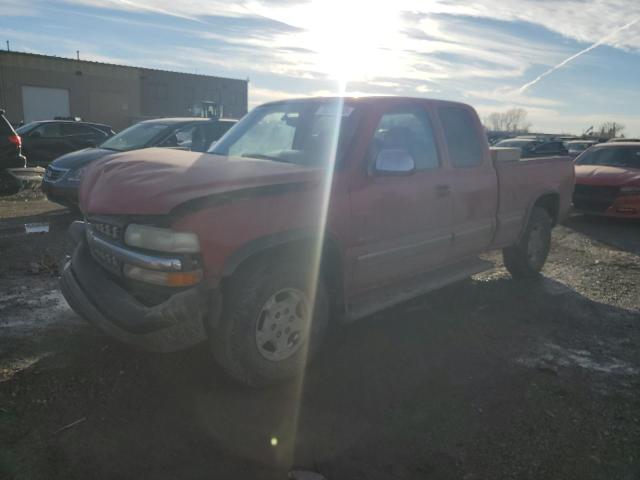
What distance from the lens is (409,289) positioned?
4520 mm

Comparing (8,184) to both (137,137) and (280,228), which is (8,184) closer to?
(137,137)

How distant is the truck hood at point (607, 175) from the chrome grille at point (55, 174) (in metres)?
9.60

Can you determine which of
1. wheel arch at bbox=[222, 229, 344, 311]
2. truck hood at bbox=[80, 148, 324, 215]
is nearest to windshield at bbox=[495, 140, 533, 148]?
wheel arch at bbox=[222, 229, 344, 311]

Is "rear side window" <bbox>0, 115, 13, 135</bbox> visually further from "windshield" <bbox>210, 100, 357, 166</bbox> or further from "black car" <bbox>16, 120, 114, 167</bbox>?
"windshield" <bbox>210, 100, 357, 166</bbox>

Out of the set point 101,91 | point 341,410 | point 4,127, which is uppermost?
point 101,91

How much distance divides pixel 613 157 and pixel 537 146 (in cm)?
921

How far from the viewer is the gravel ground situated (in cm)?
280

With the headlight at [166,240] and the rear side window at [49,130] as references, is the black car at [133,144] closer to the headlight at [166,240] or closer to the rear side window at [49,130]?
the headlight at [166,240]

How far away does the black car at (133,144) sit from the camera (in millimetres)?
8492

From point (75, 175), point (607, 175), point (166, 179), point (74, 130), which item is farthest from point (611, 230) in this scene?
point (74, 130)

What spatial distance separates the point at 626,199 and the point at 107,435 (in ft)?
32.0

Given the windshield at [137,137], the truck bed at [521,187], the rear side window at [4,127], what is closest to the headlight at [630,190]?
the truck bed at [521,187]

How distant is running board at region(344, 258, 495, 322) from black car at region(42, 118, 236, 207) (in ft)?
16.0

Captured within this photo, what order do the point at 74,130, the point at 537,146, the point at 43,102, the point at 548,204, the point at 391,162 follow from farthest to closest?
the point at 43,102 → the point at 537,146 → the point at 74,130 → the point at 548,204 → the point at 391,162
